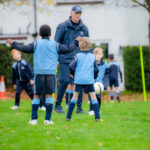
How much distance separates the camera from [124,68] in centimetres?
2134

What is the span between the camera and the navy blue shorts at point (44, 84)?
7719mm

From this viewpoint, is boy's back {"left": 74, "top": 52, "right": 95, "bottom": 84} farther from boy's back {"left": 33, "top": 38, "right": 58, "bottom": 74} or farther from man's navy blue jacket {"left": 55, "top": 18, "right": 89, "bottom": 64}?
man's navy blue jacket {"left": 55, "top": 18, "right": 89, "bottom": 64}

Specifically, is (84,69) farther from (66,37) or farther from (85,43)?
(66,37)

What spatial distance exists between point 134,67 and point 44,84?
13821 mm

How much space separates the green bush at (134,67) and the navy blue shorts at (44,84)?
1372cm

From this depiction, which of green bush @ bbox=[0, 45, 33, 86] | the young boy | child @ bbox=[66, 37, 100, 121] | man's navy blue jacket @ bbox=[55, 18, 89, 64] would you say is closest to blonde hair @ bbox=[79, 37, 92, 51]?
child @ bbox=[66, 37, 100, 121]

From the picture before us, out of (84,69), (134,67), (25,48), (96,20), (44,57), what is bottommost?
(134,67)

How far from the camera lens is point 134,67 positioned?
2108cm

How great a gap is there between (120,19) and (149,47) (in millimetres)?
3130

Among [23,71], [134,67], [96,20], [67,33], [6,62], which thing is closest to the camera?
[67,33]

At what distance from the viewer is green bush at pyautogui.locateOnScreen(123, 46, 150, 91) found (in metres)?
21.0

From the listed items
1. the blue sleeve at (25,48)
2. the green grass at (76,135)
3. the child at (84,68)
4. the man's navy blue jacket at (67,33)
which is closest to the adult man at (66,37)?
the man's navy blue jacket at (67,33)

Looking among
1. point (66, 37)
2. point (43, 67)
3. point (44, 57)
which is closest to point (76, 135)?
point (43, 67)

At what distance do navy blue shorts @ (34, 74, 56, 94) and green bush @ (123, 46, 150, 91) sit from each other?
45.0 ft
